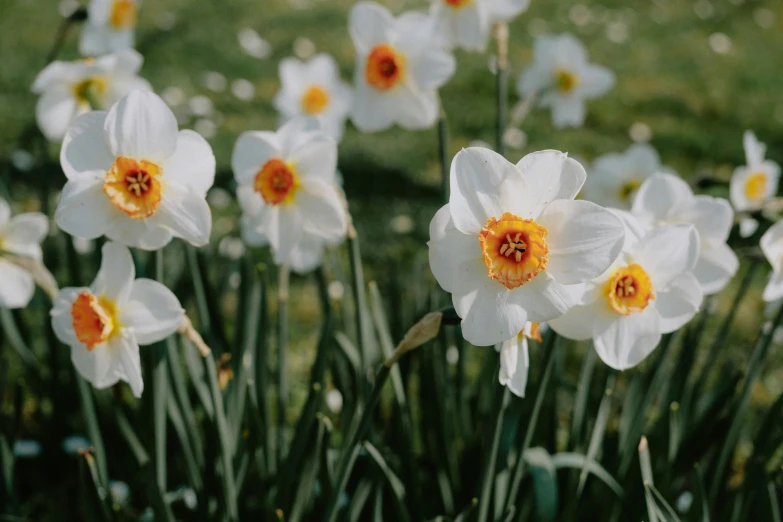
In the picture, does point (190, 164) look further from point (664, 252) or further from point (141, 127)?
point (664, 252)

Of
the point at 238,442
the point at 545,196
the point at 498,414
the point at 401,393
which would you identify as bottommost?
the point at 238,442

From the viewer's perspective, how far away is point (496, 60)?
5.79 ft

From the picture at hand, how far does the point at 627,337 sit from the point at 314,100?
52.0 inches

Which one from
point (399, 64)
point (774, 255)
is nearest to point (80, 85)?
point (399, 64)

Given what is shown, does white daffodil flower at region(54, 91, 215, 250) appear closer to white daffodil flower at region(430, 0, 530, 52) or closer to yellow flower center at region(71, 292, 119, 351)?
yellow flower center at region(71, 292, 119, 351)

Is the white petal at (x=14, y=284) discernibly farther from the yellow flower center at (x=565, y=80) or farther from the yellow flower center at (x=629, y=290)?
the yellow flower center at (x=565, y=80)

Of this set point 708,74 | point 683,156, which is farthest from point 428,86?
point 708,74

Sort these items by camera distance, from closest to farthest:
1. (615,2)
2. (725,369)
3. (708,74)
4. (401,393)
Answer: (401,393), (725,369), (708,74), (615,2)

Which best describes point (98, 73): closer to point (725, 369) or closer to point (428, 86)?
point (428, 86)

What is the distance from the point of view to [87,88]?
170 cm

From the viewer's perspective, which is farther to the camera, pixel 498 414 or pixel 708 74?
pixel 708 74

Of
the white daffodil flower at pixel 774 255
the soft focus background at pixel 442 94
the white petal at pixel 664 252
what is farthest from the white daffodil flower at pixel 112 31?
the white daffodil flower at pixel 774 255

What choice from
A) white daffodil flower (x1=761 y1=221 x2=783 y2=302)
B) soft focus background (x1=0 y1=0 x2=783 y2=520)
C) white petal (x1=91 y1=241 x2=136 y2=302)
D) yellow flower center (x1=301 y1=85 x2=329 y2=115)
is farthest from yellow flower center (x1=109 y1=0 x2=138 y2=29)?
white daffodil flower (x1=761 y1=221 x2=783 y2=302)

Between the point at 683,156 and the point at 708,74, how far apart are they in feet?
6.89
